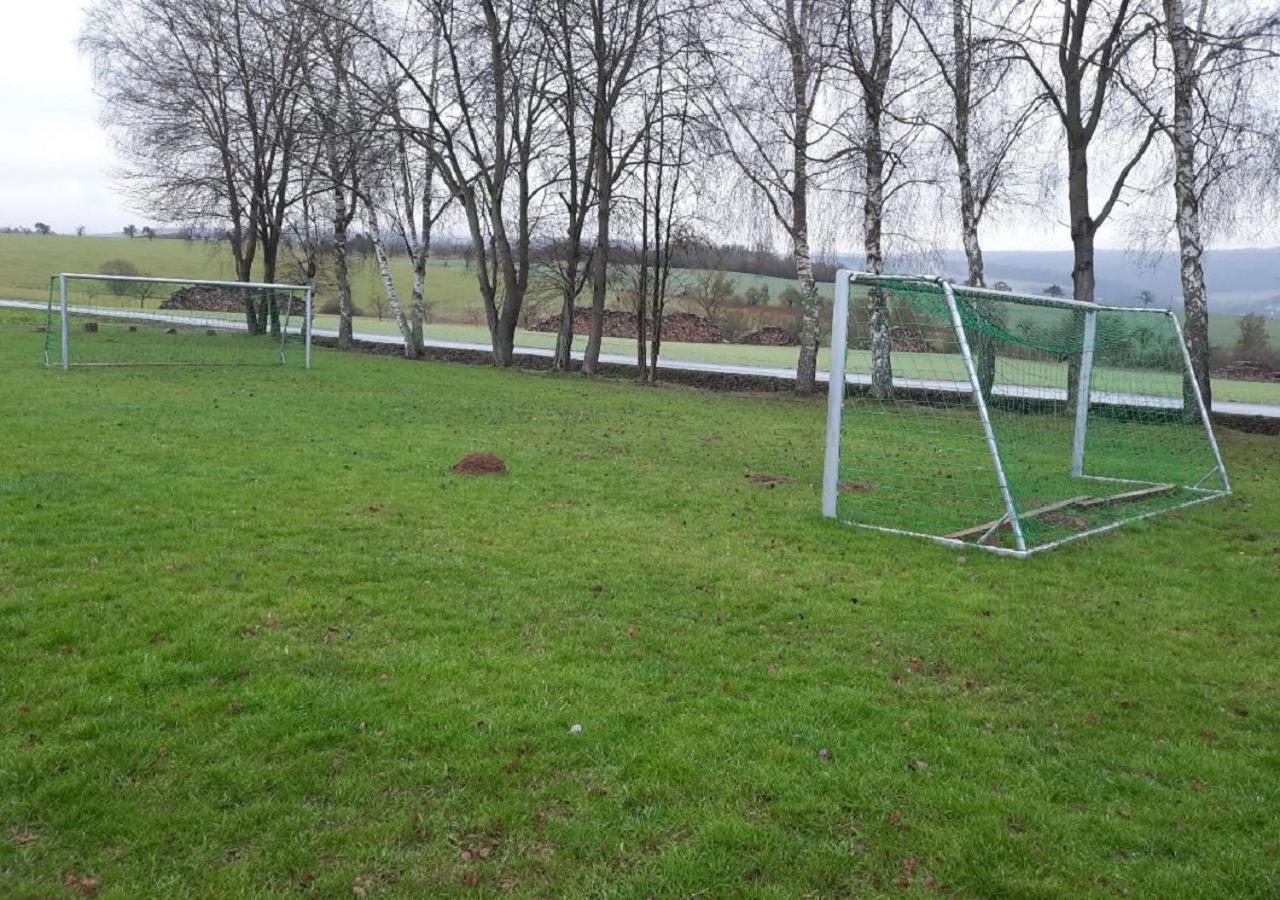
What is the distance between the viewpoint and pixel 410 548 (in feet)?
22.1

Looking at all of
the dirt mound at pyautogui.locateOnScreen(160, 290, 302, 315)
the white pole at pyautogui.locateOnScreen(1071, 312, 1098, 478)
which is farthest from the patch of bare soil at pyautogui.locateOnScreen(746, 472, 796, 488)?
the dirt mound at pyautogui.locateOnScreen(160, 290, 302, 315)

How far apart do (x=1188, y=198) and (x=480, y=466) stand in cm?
1245

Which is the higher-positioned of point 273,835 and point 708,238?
point 708,238

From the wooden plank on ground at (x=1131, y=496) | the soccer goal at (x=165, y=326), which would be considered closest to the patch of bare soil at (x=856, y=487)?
the wooden plank on ground at (x=1131, y=496)

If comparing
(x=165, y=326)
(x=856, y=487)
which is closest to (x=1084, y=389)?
(x=856, y=487)

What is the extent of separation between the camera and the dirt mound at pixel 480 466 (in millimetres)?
9633

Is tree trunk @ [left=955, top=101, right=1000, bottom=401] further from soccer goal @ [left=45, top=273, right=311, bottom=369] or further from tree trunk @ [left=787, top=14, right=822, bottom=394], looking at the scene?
soccer goal @ [left=45, top=273, right=311, bottom=369]

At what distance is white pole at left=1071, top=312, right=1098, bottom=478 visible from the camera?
10156mm

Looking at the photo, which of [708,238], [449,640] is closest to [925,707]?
[449,640]

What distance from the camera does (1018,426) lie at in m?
12.4

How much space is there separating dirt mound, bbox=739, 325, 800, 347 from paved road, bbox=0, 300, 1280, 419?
341 inches

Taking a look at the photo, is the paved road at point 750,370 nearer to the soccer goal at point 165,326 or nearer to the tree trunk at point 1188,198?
the soccer goal at point 165,326

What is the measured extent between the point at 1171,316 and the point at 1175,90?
5806mm

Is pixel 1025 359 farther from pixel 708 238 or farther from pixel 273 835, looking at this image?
pixel 708 238
